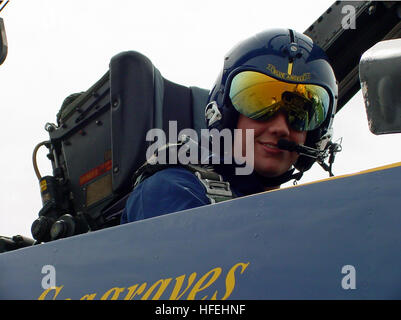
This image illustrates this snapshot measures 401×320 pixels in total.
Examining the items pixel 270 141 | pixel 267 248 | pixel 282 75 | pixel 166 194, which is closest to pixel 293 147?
pixel 270 141

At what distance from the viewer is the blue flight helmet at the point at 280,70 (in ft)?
7.61

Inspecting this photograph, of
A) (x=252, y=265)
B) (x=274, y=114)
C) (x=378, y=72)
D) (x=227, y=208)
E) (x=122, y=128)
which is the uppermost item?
(x=122, y=128)

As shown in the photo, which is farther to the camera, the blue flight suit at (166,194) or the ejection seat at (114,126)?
the ejection seat at (114,126)

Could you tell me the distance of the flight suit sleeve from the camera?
1.90 meters

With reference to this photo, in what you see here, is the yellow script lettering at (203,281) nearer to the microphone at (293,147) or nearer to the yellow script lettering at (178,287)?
the yellow script lettering at (178,287)

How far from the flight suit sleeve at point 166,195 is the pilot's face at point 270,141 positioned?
11.6 inches

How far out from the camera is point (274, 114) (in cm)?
223

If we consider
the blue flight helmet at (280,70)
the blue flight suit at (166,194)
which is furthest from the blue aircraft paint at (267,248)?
the blue flight helmet at (280,70)

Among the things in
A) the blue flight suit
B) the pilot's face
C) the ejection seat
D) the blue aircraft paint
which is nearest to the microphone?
the pilot's face

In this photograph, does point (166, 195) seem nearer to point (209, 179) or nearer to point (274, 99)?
point (209, 179)

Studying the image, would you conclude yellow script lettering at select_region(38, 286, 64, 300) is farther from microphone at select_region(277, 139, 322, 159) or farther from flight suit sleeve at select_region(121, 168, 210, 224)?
microphone at select_region(277, 139, 322, 159)

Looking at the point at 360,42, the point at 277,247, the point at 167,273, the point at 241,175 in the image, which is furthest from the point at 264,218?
the point at 360,42

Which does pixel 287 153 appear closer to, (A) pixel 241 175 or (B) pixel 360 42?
(A) pixel 241 175

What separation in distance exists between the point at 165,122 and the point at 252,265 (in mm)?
1499
